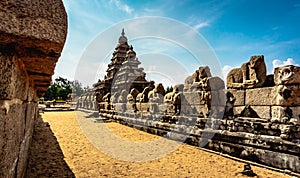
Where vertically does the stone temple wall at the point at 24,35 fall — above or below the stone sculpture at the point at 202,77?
below

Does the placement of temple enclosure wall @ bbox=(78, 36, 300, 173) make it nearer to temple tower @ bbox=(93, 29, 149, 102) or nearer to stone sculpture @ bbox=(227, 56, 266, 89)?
stone sculpture @ bbox=(227, 56, 266, 89)

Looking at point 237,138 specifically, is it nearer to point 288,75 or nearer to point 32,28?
point 288,75

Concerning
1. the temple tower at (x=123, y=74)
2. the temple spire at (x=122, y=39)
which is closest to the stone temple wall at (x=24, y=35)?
the temple tower at (x=123, y=74)

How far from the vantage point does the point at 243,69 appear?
600cm

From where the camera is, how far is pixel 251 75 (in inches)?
226

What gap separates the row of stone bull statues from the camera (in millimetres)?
4430

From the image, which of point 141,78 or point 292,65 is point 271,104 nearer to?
point 292,65

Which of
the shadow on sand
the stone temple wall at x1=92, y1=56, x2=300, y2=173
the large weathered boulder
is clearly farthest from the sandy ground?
the large weathered boulder

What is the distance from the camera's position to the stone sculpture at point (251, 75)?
5613 millimetres

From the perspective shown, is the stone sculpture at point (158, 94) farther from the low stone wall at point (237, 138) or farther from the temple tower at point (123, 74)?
the temple tower at point (123, 74)

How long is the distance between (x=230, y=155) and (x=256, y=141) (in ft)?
2.65

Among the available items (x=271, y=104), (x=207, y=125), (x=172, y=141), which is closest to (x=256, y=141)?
(x=271, y=104)

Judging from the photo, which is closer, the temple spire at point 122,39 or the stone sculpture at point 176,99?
the stone sculpture at point 176,99

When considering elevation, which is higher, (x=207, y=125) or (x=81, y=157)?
(x=207, y=125)
